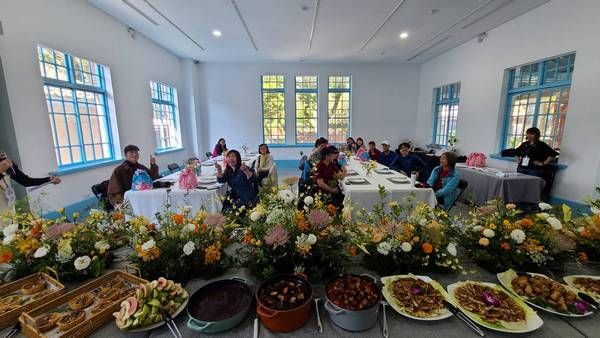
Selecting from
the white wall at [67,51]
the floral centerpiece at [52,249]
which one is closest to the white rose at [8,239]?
the floral centerpiece at [52,249]

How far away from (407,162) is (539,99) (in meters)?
2.57

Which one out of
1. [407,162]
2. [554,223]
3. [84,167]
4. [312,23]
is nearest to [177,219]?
[554,223]

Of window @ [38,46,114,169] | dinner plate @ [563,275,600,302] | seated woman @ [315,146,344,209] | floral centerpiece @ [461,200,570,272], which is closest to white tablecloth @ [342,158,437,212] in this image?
seated woman @ [315,146,344,209]

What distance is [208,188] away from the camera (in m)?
3.12

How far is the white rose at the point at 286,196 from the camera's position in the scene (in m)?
1.27

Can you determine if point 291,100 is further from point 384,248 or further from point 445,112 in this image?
point 384,248

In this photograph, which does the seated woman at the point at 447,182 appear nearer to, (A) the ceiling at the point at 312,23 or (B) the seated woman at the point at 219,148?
(A) the ceiling at the point at 312,23

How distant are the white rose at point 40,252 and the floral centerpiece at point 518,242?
6.87 ft

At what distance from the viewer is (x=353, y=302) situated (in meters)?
0.95

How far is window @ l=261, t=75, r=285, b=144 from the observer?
8.41 meters

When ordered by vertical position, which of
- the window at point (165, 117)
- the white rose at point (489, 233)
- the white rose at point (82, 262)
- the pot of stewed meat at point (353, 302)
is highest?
the window at point (165, 117)

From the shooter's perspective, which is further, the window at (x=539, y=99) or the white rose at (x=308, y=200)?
the window at (x=539, y=99)

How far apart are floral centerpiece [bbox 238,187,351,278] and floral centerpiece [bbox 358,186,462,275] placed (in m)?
0.16

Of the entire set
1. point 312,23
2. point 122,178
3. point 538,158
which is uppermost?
point 312,23
